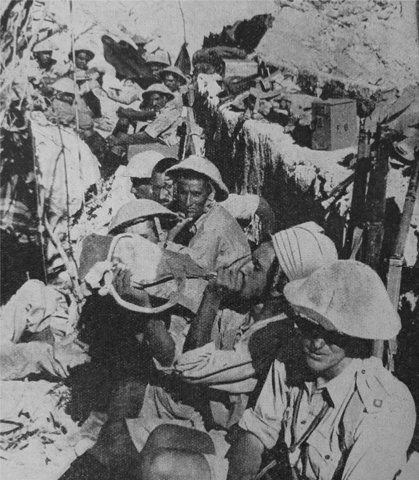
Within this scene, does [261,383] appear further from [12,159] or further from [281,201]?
[12,159]

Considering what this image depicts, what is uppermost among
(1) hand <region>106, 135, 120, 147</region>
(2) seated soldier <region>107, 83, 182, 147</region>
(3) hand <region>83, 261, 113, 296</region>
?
(2) seated soldier <region>107, 83, 182, 147</region>

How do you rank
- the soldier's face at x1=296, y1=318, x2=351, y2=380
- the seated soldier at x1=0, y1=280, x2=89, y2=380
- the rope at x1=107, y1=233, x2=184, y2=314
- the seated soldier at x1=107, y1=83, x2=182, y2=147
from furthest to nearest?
the seated soldier at x1=107, y1=83, x2=182, y2=147 → the seated soldier at x1=0, y1=280, x2=89, y2=380 → the rope at x1=107, y1=233, x2=184, y2=314 → the soldier's face at x1=296, y1=318, x2=351, y2=380

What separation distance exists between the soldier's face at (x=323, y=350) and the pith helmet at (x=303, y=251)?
0.46 metres

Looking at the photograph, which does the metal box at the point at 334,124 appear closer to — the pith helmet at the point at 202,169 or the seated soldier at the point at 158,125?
the pith helmet at the point at 202,169

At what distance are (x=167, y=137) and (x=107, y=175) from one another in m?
1.23

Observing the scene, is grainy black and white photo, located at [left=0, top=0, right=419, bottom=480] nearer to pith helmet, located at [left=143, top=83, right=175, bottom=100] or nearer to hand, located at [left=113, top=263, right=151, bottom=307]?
hand, located at [left=113, top=263, right=151, bottom=307]

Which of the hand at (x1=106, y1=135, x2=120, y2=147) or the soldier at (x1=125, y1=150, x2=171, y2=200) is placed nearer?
the soldier at (x1=125, y1=150, x2=171, y2=200)

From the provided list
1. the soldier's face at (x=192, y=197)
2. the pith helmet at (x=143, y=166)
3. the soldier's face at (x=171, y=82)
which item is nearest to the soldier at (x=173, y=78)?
the soldier's face at (x=171, y=82)

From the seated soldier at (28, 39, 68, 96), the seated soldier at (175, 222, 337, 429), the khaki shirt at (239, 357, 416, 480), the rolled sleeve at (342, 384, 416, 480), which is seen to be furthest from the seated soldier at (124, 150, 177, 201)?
the seated soldier at (28, 39, 68, 96)

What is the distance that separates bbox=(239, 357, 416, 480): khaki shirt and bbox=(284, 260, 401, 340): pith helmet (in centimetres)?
22

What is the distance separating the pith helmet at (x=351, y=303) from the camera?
1.74 m

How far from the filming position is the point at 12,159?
17.4 ft

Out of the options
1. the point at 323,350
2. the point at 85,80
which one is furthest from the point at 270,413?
the point at 85,80

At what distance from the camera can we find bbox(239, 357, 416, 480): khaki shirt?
1.68 meters
